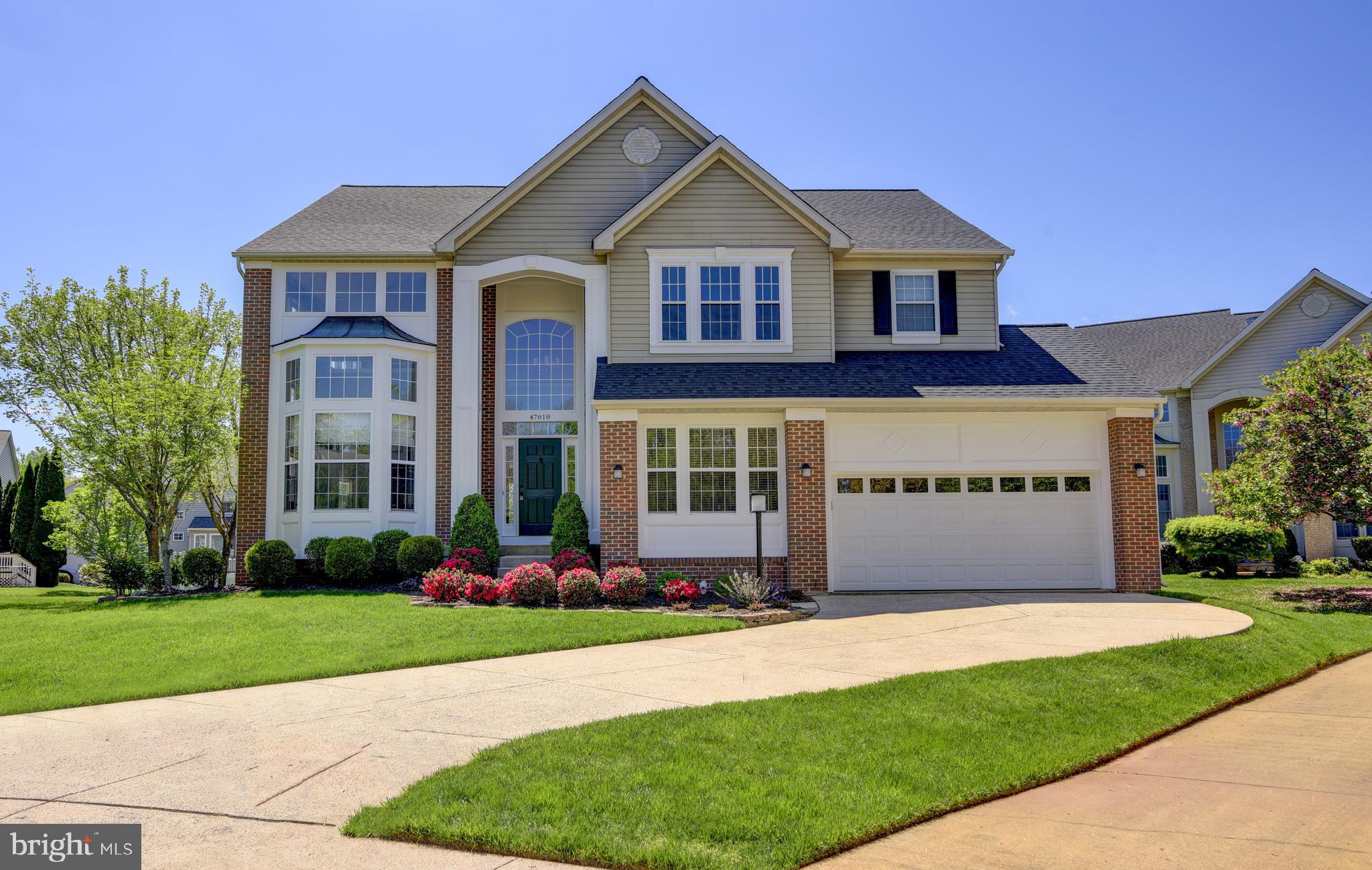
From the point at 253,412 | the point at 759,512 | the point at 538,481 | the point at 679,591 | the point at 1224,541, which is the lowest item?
the point at 679,591

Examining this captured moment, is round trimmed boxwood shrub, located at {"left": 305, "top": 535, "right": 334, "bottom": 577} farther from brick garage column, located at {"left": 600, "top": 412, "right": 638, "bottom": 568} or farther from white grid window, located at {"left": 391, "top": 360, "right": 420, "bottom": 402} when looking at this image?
brick garage column, located at {"left": 600, "top": 412, "right": 638, "bottom": 568}

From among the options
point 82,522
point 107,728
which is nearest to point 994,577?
point 107,728

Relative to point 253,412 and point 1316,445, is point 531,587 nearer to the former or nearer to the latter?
point 253,412

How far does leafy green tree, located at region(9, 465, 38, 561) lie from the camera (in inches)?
1057

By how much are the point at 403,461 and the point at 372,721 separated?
11.5 metres

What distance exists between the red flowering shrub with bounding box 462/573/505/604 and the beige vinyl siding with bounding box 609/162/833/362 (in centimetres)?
517

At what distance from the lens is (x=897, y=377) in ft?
55.8

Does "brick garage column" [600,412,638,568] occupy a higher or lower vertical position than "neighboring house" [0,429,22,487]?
lower

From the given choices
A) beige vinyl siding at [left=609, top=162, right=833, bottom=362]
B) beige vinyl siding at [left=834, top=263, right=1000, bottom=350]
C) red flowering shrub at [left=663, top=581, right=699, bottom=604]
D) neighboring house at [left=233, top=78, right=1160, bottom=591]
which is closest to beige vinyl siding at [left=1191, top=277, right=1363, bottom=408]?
neighboring house at [left=233, top=78, right=1160, bottom=591]

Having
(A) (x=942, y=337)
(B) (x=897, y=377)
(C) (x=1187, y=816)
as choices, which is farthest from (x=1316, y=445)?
(C) (x=1187, y=816)

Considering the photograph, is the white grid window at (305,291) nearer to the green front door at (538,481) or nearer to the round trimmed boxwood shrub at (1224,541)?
the green front door at (538,481)

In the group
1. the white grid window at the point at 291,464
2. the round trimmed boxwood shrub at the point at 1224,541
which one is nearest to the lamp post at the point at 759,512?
the white grid window at the point at 291,464

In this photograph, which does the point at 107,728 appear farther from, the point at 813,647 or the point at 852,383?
the point at 852,383

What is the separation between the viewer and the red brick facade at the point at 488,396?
737 inches
